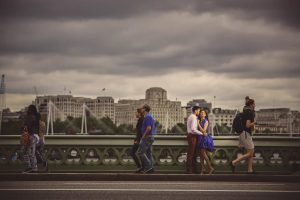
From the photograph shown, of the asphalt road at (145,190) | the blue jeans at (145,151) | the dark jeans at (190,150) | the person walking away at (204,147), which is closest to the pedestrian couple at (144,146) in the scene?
the blue jeans at (145,151)

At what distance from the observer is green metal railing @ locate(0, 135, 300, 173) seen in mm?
15898

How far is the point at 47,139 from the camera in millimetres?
16500

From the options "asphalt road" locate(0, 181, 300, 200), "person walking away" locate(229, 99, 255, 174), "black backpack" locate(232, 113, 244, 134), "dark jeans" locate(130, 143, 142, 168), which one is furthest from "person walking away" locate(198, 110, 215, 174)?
"dark jeans" locate(130, 143, 142, 168)

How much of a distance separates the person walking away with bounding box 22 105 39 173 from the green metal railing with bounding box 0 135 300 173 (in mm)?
1111

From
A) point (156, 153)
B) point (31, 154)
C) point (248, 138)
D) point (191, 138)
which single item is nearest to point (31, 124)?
point (31, 154)

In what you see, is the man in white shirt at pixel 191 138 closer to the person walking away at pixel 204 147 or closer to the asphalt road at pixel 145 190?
the person walking away at pixel 204 147

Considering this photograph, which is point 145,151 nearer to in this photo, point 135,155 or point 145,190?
point 135,155

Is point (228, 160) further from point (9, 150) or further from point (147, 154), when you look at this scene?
point (9, 150)

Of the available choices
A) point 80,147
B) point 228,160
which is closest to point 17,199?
point 80,147

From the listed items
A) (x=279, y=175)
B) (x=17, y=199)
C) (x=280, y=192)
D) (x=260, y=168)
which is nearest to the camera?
(x=17, y=199)

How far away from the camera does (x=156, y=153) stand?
53.1ft

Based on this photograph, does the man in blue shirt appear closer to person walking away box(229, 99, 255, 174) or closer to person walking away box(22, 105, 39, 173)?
person walking away box(229, 99, 255, 174)

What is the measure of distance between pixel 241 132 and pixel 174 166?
7.25 feet

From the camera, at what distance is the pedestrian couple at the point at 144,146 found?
1495cm
